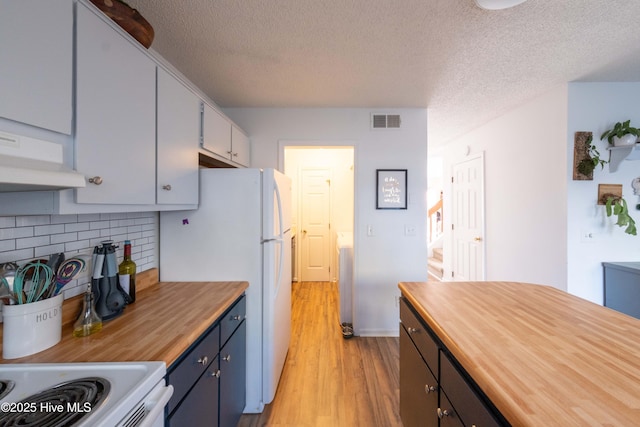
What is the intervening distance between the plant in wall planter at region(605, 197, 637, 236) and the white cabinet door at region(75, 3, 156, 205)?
3.39 meters

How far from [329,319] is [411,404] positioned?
1775mm

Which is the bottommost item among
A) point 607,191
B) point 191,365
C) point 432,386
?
point 432,386

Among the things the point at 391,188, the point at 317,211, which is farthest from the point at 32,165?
the point at 317,211

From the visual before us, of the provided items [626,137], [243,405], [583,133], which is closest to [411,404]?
[243,405]

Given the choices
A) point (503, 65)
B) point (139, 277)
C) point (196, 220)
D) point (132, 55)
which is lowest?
point (139, 277)

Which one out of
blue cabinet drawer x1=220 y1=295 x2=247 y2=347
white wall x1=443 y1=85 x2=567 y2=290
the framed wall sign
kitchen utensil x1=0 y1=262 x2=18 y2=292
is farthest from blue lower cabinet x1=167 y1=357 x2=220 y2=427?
white wall x1=443 y1=85 x2=567 y2=290

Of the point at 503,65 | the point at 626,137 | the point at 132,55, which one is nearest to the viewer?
the point at 132,55

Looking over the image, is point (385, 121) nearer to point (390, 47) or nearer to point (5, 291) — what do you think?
point (390, 47)

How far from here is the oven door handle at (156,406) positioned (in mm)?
664

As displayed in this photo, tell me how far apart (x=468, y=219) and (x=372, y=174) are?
78.4 inches

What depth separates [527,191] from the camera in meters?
2.57

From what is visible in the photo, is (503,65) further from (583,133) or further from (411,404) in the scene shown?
(411,404)

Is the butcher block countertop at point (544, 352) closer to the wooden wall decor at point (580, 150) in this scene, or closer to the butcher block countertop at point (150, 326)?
the butcher block countertop at point (150, 326)

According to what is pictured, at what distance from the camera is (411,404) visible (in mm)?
1283
